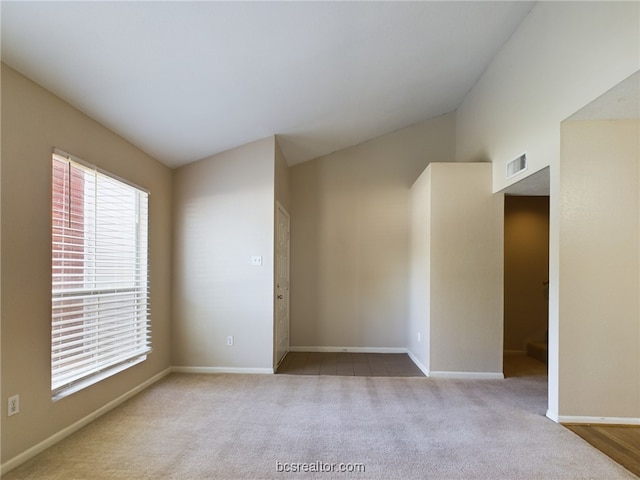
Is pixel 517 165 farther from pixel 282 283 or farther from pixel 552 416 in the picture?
pixel 282 283

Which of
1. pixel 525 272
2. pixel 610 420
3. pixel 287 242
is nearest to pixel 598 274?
pixel 610 420

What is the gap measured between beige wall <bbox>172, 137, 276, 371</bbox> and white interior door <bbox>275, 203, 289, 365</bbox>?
0.31 meters

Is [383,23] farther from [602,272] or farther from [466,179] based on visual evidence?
[602,272]

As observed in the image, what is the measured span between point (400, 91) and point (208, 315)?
3351 millimetres

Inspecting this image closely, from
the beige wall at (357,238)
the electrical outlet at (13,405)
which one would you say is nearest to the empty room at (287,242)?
the electrical outlet at (13,405)

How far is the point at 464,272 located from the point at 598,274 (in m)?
1.37

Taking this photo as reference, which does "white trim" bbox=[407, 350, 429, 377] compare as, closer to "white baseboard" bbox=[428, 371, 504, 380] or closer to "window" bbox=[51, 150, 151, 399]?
"white baseboard" bbox=[428, 371, 504, 380]

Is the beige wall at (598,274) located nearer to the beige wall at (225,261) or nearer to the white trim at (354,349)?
the white trim at (354,349)

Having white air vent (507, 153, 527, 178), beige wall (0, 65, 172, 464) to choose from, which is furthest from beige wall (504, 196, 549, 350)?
beige wall (0, 65, 172, 464)

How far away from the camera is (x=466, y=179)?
4148mm

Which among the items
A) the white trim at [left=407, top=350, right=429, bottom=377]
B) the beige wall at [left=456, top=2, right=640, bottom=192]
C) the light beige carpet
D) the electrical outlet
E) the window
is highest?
the beige wall at [left=456, top=2, right=640, bottom=192]

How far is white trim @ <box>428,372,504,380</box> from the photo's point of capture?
13.3ft

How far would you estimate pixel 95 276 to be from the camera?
2967 mm

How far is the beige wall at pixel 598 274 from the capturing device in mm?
2863
